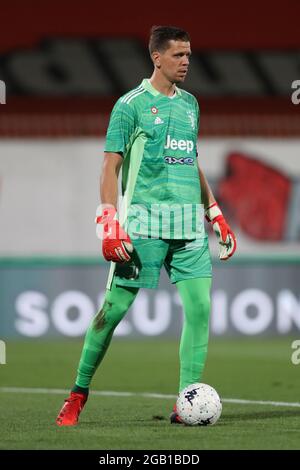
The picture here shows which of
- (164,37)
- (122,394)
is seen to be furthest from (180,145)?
(122,394)

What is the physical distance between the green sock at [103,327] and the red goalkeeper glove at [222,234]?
0.63 meters

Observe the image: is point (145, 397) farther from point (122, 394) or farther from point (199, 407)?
point (199, 407)

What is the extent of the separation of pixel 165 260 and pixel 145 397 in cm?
187

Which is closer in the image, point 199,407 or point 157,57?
point 199,407

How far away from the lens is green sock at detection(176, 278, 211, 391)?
692 centimetres

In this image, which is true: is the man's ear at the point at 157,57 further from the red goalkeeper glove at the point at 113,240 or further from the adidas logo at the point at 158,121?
the red goalkeeper glove at the point at 113,240

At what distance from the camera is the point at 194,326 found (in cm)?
696

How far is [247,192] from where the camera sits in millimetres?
15008

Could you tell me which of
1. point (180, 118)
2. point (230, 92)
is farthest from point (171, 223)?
point (230, 92)

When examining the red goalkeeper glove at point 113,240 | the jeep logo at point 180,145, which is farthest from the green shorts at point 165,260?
the jeep logo at point 180,145

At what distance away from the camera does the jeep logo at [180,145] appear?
6.93 metres

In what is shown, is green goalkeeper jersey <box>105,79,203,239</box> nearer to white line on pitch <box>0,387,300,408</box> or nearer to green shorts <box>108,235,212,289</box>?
green shorts <box>108,235,212,289</box>

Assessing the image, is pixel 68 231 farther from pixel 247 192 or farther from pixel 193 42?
pixel 193 42
